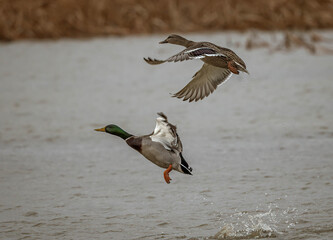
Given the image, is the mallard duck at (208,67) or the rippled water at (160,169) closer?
the rippled water at (160,169)

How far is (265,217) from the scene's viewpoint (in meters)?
6.43

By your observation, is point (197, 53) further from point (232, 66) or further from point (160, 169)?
point (160, 169)

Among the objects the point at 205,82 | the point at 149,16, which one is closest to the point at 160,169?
the point at 205,82

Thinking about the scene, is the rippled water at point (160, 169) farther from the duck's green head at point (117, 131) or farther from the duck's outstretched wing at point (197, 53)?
the duck's outstretched wing at point (197, 53)

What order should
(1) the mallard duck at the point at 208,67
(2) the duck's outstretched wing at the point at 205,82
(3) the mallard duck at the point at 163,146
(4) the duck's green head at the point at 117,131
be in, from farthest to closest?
(2) the duck's outstretched wing at the point at 205,82 → (1) the mallard duck at the point at 208,67 → (4) the duck's green head at the point at 117,131 → (3) the mallard duck at the point at 163,146

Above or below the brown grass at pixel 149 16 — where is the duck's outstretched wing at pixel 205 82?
below

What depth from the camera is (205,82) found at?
7270 mm

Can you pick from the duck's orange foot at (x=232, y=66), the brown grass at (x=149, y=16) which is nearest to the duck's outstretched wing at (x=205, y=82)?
the duck's orange foot at (x=232, y=66)

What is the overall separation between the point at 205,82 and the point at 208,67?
0.17 meters

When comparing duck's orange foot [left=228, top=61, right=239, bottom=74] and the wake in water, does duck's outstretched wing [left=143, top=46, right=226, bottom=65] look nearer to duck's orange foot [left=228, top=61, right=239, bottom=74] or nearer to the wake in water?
duck's orange foot [left=228, top=61, right=239, bottom=74]

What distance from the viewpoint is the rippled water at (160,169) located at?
6.43 metres

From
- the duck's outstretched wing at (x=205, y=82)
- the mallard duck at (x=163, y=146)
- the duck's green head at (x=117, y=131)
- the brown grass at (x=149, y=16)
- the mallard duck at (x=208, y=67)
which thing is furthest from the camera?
the brown grass at (x=149, y=16)

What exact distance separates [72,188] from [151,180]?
0.82 meters

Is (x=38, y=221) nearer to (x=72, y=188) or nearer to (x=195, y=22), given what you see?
(x=72, y=188)
